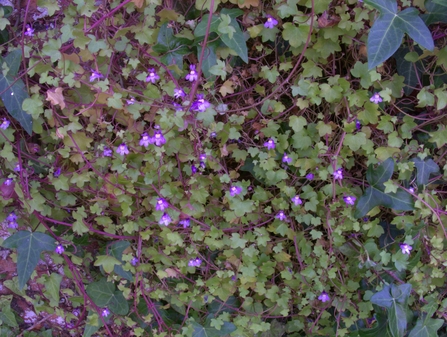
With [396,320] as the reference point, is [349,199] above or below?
above

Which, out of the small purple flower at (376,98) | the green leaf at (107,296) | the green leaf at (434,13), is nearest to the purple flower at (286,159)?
the small purple flower at (376,98)

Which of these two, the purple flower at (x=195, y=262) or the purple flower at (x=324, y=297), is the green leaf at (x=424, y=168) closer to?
the purple flower at (x=324, y=297)

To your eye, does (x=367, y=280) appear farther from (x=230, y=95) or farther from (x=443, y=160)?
(x=230, y=95)

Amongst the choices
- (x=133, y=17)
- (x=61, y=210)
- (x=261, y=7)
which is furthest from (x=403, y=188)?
(x=61, y=210)

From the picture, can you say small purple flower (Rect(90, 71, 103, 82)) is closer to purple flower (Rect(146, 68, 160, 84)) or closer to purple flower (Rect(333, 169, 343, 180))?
purple flower (Rect(146, 68, 160, 84))

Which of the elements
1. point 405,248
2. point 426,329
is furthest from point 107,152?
point 426,329

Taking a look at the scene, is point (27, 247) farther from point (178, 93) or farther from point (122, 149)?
point (178, 93)

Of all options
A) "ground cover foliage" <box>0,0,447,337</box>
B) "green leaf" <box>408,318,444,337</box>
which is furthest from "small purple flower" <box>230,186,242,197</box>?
"green leaf" <box>408,318,444,337</box>
